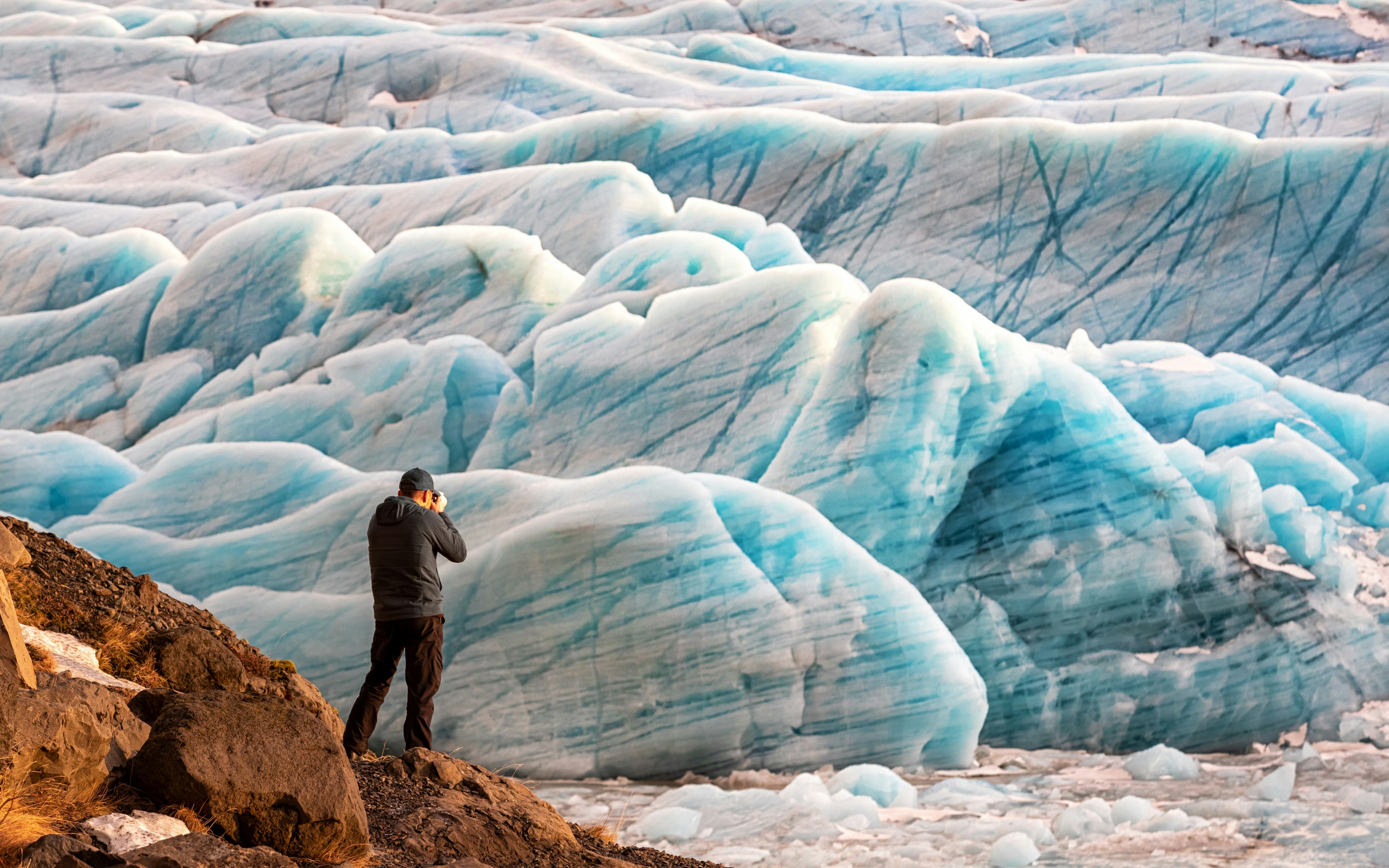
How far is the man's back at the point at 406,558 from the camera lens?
4.63m

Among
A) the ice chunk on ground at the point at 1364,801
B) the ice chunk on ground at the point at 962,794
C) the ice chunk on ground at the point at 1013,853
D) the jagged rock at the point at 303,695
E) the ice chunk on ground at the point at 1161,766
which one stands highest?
the jagged rock at the point at 303,695

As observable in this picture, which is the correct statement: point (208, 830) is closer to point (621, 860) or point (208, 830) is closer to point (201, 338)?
point (621, 860)

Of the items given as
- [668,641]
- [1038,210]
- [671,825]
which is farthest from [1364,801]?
[1038,210]

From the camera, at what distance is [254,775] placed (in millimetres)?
3018

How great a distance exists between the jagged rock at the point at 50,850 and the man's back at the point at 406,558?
2105 millimetres

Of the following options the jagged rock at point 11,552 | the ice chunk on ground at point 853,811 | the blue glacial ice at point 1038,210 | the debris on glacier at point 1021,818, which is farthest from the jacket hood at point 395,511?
the blue glacial ice at point 1038,210

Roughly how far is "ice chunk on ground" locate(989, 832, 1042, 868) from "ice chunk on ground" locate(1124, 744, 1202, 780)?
73.7 inches

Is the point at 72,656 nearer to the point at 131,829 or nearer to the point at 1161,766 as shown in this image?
the point at 131,829

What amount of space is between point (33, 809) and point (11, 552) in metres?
2.14

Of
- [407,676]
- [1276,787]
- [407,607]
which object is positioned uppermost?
[407,607]

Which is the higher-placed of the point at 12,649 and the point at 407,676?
the point at 12,649

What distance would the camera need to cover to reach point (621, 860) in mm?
4047

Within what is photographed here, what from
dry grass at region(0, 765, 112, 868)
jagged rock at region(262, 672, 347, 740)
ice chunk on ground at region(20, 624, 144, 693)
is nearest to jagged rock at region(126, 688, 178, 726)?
ice chunk on ground at region(20, 624, 144, 693)

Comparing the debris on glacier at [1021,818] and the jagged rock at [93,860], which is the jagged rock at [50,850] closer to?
the jagged rock at [93,860]
